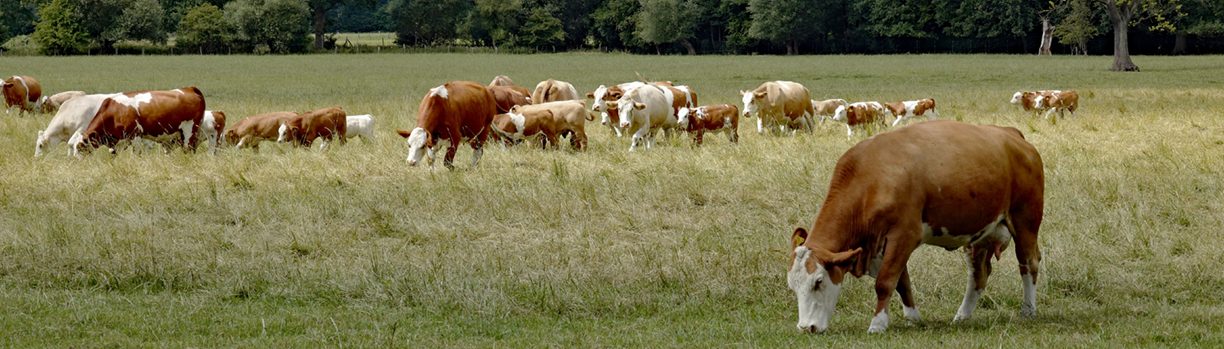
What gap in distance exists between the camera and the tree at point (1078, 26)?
7381 cm

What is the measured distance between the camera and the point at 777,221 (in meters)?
9.80

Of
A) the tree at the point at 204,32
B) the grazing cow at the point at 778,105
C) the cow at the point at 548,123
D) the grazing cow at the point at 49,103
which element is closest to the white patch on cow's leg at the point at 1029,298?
the cow at the point at 548,123

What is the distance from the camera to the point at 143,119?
47.0ft

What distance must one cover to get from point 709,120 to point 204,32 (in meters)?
80.2

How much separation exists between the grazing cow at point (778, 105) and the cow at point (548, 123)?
3872 millimetres

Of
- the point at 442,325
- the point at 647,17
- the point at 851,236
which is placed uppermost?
the point at 647,17

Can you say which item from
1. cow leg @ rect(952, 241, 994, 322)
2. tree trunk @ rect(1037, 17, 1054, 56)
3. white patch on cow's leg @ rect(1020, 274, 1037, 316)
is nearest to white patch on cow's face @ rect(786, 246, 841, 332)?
cow leg @ rect(952, 241, 994, 322)

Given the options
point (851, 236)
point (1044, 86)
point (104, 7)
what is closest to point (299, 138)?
point (851, 236)

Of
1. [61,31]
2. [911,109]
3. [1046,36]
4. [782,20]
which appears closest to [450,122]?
[911,109]

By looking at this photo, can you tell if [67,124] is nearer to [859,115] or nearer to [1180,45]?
[859,115]

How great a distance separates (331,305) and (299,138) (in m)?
9.60

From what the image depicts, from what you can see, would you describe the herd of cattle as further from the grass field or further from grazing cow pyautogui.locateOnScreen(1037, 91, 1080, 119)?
grazing cow pyautogui.locateOnScreen(1037, 91, 1080, 119)

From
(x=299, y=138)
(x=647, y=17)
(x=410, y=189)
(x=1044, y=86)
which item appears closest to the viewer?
(x=410, y=189)

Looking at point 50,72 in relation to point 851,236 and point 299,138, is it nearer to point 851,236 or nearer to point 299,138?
point 299,138
